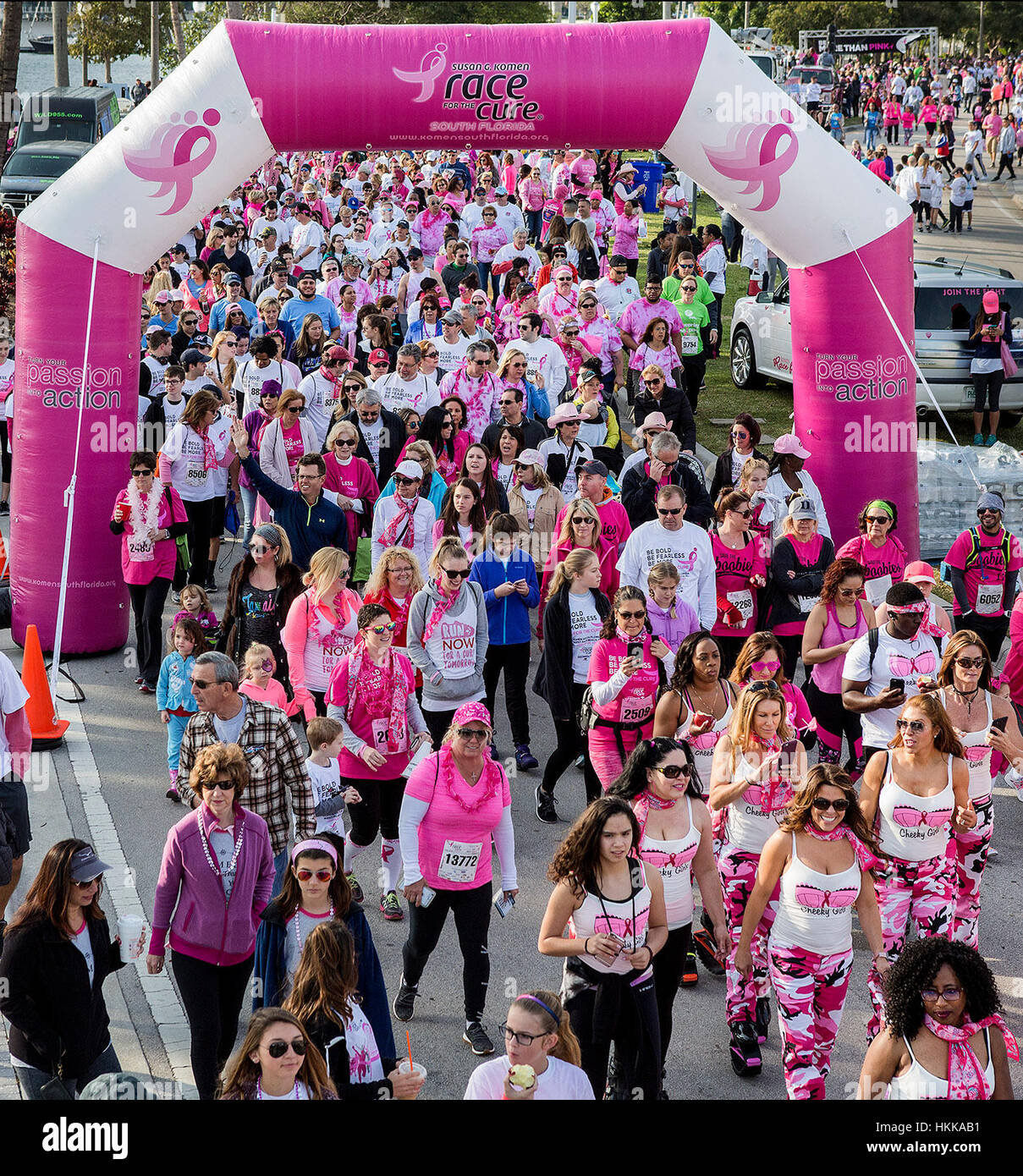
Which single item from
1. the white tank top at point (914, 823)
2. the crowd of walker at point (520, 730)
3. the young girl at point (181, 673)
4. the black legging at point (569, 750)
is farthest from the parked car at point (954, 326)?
the white tank top at point (914, 823)

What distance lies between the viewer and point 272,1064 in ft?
15.0

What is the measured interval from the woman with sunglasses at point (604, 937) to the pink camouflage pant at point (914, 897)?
1290 millimetres

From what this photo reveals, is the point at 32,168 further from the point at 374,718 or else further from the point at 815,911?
the point at 815,911

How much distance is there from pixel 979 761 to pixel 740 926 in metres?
1.49

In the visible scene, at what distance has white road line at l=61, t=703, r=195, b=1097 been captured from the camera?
21.6 feet

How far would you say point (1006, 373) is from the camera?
15.9 metres

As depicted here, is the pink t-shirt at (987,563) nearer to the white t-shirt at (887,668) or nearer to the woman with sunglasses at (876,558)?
the woman with sunglasses at (876,558)

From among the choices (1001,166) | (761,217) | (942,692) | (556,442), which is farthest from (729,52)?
(1001,166)

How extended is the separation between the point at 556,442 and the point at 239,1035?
231 inches

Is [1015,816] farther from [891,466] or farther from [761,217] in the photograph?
[761,217]

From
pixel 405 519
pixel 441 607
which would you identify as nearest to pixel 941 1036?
pixel 441 607

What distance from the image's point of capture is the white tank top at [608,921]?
5.63 m

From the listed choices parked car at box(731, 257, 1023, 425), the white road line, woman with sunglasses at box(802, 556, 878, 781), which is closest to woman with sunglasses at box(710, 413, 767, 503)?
woman with sunglasses at box(802, 556, 878, 781)

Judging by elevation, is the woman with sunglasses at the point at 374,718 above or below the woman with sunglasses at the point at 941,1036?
above
